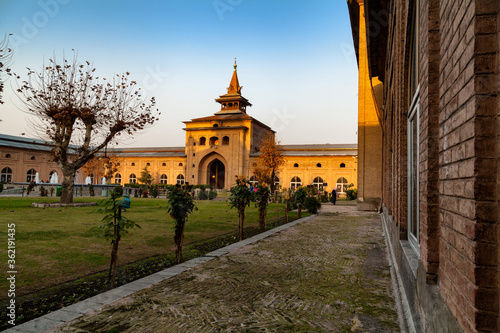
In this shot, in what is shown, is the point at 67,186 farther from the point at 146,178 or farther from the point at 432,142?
the point at 146,178

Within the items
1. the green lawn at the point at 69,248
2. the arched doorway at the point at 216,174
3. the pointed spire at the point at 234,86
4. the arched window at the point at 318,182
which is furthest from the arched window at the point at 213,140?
the green lawn at the point at 69,248

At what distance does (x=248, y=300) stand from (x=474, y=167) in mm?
3057

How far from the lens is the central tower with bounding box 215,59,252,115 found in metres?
51.6

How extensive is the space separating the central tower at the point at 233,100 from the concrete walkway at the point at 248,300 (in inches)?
1823

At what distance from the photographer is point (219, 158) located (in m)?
47.6

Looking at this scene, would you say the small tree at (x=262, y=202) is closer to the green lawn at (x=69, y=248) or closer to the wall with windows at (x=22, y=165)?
the green lawn at (x=69, y=248)

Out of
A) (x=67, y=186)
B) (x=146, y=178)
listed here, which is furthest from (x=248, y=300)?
(x=146, y=178)

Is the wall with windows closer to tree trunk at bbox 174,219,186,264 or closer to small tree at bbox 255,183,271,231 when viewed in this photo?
small tree at bbox 255,183,271,231

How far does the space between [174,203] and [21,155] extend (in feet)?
163

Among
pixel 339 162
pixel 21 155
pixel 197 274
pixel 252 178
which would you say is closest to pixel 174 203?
pixel 197 274

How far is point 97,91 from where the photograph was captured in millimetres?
18422

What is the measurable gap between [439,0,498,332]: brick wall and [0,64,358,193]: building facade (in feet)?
127

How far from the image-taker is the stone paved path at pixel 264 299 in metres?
3.03

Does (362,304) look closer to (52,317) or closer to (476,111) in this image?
(476,111)
